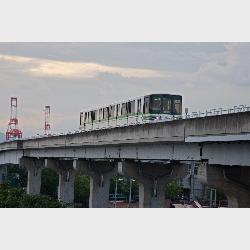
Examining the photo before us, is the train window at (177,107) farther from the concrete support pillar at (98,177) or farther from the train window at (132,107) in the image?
the concrete support pillar at (98,177)

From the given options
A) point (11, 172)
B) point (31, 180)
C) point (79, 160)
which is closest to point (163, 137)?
point (79, 160)

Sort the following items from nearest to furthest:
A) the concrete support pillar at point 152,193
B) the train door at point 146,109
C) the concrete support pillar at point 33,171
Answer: the train door at point 146,109 → the concrete support pillar at point 152,193 → the concrete support pillar at point 33,171

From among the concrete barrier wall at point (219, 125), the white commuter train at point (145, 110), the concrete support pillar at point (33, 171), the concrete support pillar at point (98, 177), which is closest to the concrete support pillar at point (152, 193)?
the white commuter train at point (145, 110)

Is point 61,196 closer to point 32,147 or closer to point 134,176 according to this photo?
point 32,147

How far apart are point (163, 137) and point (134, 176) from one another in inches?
604

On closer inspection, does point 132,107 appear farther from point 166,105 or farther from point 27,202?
point 27,202

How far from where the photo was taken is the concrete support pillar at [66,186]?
281 ft

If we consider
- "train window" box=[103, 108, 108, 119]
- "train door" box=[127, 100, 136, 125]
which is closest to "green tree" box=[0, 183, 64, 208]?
"train window" box=[103, 108, 108, 119]

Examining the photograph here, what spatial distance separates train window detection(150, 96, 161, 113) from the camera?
48.5m

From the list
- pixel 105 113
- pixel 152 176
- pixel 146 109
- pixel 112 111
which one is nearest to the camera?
pixel 146 109

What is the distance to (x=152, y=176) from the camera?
183ft

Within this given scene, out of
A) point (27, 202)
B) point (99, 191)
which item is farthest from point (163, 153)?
point (99, 191)

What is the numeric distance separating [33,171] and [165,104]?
5011cm

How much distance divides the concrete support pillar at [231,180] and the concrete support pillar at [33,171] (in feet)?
195
